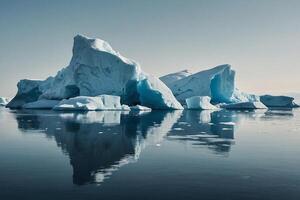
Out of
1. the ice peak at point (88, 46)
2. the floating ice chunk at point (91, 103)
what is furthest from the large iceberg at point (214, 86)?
the floating ice chunk at point (91, 103)

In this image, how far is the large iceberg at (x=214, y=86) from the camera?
58.3m

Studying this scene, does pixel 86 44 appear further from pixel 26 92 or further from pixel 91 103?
pixel 26 92

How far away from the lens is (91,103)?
39.4 m

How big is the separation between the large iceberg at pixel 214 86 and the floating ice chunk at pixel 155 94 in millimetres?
13183

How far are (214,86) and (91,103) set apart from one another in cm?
2565

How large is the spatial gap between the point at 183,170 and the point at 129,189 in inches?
92.1

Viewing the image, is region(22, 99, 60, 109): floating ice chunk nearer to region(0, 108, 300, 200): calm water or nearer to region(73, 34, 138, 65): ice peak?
region(73, 34, 138, 65): ice peak

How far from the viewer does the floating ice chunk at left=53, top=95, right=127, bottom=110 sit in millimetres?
39219

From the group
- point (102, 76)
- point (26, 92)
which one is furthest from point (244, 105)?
point (26, 92)

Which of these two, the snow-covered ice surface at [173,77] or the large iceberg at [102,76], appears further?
the snow-covered ice surface at [173,77]

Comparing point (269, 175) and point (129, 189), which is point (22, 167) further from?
point (269, 175)

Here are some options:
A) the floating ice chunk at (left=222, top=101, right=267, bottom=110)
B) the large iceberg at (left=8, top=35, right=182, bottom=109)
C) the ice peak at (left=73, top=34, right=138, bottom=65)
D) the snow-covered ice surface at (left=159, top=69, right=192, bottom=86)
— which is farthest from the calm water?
the snow-covered ice surface at (left=159, top=69, right=192, bottom=86)

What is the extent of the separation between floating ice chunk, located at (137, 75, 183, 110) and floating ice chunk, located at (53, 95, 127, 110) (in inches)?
171

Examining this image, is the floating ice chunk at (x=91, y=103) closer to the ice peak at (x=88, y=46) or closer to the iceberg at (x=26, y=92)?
the ice peak at (x=88, y=46)
